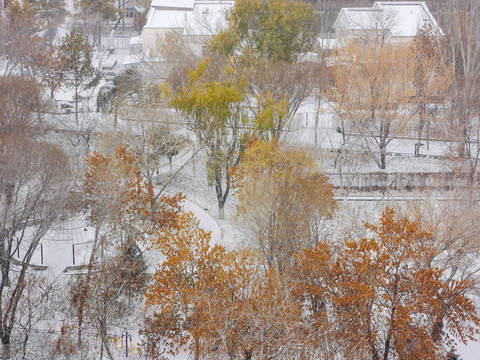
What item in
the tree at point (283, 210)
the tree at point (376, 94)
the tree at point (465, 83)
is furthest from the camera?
the tree at point (376, 94)

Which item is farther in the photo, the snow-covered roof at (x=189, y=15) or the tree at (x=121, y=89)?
the snow-covered roof at (x=189, y=15)

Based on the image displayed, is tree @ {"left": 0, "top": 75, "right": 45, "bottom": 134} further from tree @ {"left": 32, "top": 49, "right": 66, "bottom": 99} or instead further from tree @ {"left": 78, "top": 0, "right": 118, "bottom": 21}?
tree @ {"left": 78, "top": 0, "right": 118, "bottom": 21}

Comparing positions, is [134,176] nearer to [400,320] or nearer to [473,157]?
[400,320]

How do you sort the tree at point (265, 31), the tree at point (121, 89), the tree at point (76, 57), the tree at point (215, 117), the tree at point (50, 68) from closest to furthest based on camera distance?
the tree at point (215, 117) → the tree at point (265, 31) → the tree at point (121, 89) → the tree at point (76, 57) → the tree at point (50, 68)

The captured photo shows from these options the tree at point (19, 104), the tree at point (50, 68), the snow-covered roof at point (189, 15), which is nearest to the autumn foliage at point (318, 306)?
the tree at point (19, 104)

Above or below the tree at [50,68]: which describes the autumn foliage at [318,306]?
below

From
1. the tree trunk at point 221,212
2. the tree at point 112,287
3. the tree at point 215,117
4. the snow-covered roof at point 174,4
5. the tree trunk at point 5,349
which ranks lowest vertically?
the tree trunk at point 5,349

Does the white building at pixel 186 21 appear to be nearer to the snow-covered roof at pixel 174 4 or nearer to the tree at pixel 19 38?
the snow-covered roof at pixel 174 4

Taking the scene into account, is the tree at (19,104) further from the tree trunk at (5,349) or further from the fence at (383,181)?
the fence at (383,181)

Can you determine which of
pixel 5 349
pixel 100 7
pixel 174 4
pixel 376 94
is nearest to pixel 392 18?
pixel 376 94
